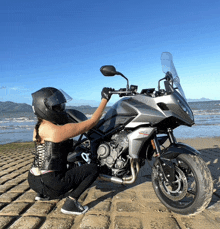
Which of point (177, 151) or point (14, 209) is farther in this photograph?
point (14, 209)

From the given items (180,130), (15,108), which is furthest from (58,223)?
(15,108)

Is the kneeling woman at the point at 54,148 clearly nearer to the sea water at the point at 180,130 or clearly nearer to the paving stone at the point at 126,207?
the paving stone at the point at 126,207

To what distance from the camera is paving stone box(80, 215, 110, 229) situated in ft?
7.19

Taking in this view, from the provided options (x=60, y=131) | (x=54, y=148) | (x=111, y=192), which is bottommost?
(x=111, y=192)

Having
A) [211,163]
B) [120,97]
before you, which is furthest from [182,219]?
[211,163]

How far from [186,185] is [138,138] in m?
0.78

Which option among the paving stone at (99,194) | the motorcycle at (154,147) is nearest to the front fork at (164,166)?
the motorcycle at (154,147)

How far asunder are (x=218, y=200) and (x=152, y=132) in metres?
1.32

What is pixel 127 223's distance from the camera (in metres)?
2.24

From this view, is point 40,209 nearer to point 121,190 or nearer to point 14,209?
point 14,209

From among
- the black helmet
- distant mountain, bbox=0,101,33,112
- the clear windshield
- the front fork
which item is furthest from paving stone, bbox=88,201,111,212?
distant mountain, bbox=0,101,33,112

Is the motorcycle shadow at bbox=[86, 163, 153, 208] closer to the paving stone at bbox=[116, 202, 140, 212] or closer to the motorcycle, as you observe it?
the paving stone at bbox=[116, 202, 140, 212]

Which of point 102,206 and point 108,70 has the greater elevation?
point 108,70

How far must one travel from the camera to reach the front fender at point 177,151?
2.35 meters
